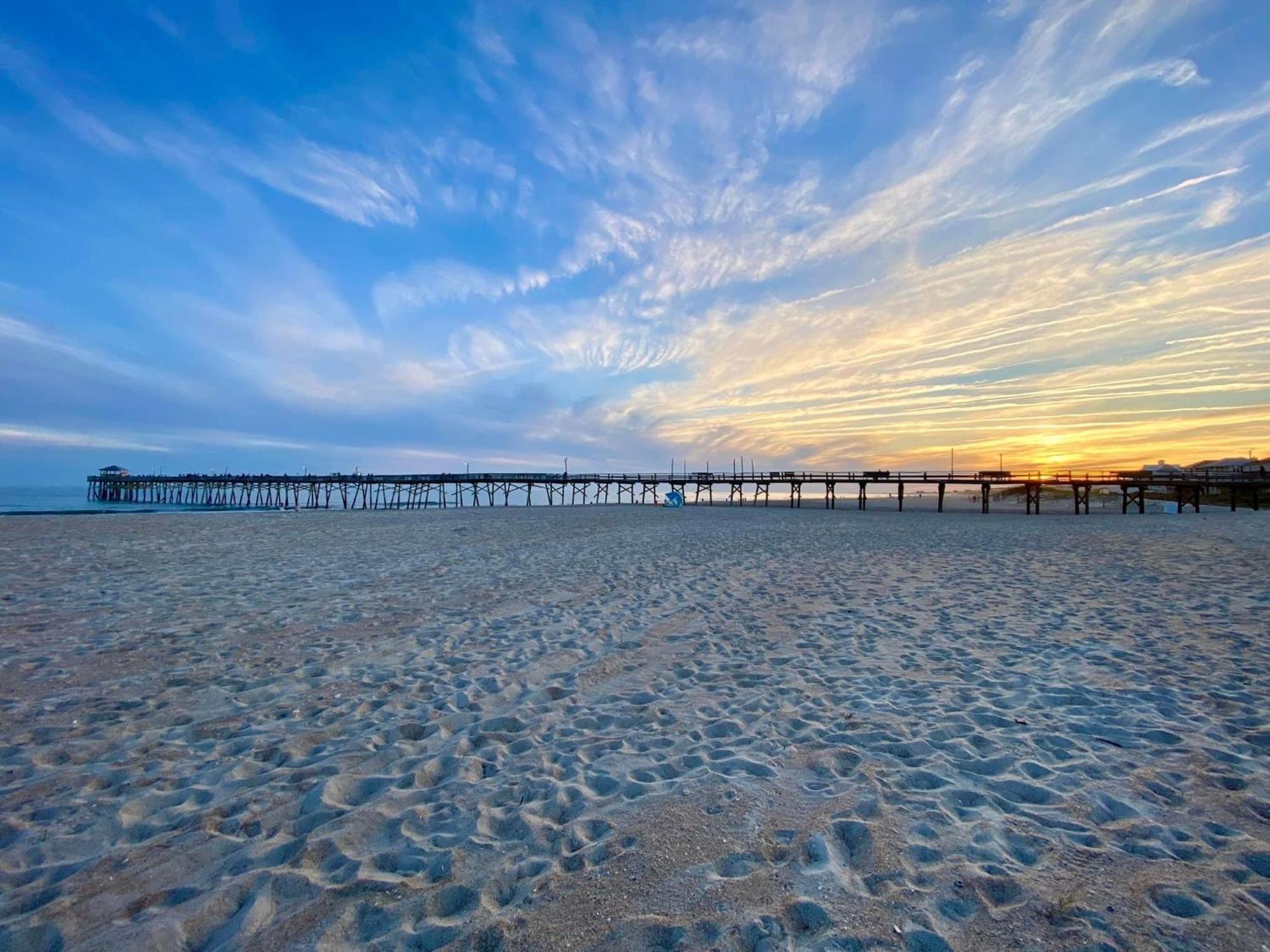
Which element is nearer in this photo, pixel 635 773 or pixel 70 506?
pixel 635 773

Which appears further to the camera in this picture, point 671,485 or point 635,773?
point 671,485

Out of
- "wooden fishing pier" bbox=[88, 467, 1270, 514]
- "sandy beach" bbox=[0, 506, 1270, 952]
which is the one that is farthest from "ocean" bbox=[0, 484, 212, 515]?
"sandy beach" bbox=[0, 506, 1270, 952]

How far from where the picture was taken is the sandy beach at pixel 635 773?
2.58 m

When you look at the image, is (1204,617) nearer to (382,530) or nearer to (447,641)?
(447,641)

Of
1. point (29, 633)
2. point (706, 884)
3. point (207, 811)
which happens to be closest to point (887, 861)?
point (706, 884)

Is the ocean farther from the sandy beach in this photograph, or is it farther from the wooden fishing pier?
the sandy beach

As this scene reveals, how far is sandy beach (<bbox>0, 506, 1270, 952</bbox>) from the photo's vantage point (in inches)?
102

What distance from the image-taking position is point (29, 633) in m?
7.26

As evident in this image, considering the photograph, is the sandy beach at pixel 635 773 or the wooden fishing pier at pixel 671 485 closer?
the sandy beach at pixel 635 773

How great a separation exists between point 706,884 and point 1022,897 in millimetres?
1424

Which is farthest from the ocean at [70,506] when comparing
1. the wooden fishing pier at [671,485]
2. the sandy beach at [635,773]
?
the sandy beach at [635,773]

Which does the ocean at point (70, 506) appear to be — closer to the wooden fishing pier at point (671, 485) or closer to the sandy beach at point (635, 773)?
the wooden fishing pier at point (671, 485)

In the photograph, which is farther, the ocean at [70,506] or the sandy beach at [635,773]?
the ocean at [70,506]

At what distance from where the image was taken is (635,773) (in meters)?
3.93
